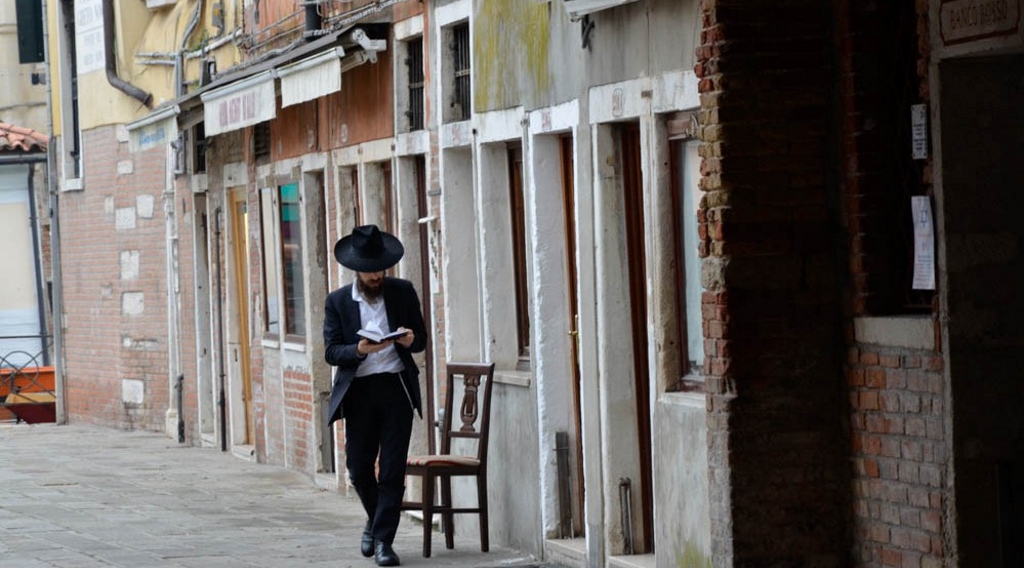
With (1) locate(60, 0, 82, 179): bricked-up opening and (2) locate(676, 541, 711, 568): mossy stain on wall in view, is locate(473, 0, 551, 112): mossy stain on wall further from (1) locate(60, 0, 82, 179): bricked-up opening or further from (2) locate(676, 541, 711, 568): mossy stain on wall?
(1) locate(60, 0, 82, 179): bricked-up opening

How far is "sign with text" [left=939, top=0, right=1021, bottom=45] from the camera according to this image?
7.57 metres

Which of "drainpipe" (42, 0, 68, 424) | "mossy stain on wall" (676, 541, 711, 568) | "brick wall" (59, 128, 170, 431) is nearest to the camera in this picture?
"mossy stain on wall" (676, 541, 711, 568)

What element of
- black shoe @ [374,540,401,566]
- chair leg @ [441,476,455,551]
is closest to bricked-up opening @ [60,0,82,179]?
chair leg @ [441,476,455,551]

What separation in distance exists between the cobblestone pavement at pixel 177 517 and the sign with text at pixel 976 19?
5335 mm

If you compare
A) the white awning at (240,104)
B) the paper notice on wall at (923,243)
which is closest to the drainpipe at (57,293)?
the white awning at (240,104)

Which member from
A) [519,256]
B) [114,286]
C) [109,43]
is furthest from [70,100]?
[519,256]

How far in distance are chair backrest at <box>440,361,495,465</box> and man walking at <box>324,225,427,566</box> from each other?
0.49 m

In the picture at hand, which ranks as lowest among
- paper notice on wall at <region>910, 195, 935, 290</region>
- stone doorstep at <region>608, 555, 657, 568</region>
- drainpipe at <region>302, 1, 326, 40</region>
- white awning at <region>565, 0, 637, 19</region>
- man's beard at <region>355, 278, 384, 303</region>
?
stone doorstep at <region>608, 555, 657, 568</region>

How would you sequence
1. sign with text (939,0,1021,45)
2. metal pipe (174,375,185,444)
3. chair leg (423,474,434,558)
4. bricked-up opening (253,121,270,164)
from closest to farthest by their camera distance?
1. sign with text (939,0,1021,45)
2. chair leg (423,474,434,558)
3. bricked-up opening (253,121,270,164)
4. metal pipe (174,375,185,444)

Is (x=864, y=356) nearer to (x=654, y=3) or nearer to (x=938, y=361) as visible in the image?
(x=938, y=361)

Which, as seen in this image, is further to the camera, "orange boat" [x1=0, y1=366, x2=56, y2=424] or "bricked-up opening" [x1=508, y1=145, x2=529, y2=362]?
"orange boat" [x1=0, y1=366, x2=56, y2=424]

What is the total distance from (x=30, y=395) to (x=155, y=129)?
34.5 feet

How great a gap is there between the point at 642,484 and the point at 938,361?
11.3 ft

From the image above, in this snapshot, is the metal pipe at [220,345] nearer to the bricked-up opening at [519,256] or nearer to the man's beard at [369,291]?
the bricked-up opening at [519,256]
